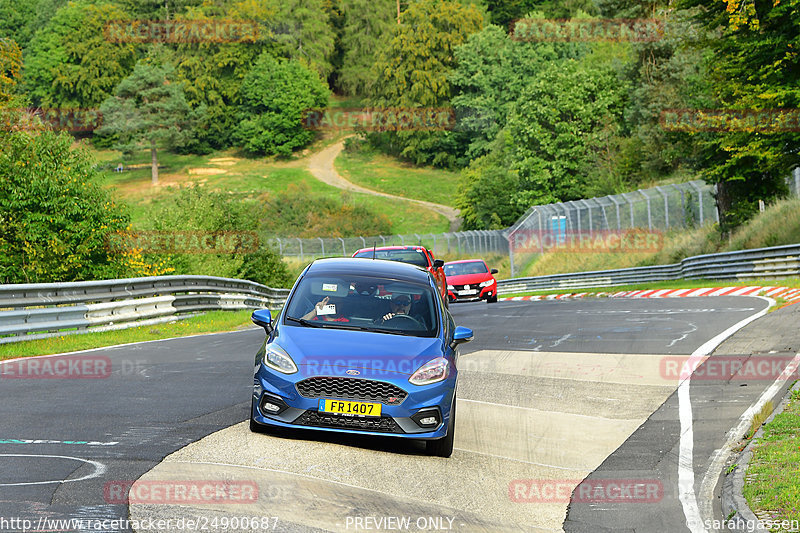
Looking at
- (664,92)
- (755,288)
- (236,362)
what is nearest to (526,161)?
(664,92)

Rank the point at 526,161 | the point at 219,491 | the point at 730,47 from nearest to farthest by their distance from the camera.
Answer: the point at 219,491
the point at 730,47
the point at 526,161

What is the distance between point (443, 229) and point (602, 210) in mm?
45397

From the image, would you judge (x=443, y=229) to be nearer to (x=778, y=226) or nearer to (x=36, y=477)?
(x=778, y=226)

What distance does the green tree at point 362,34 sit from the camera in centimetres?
13512

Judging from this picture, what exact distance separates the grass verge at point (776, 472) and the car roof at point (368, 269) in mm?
3481

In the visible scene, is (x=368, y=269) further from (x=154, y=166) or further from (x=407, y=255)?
(x=154, y=166)

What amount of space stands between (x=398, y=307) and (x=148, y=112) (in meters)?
112

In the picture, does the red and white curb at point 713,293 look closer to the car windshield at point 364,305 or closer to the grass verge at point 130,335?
the grass verge at point 130,335

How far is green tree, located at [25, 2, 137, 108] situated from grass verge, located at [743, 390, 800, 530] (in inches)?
5145

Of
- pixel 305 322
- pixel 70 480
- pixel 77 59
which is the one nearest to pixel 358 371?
pixel 305 322

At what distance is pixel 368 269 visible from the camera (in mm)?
10000

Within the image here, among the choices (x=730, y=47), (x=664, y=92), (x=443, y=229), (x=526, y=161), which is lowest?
(x=443, y=229)

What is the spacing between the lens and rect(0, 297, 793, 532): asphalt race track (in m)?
6.22

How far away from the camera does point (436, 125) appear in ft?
376
